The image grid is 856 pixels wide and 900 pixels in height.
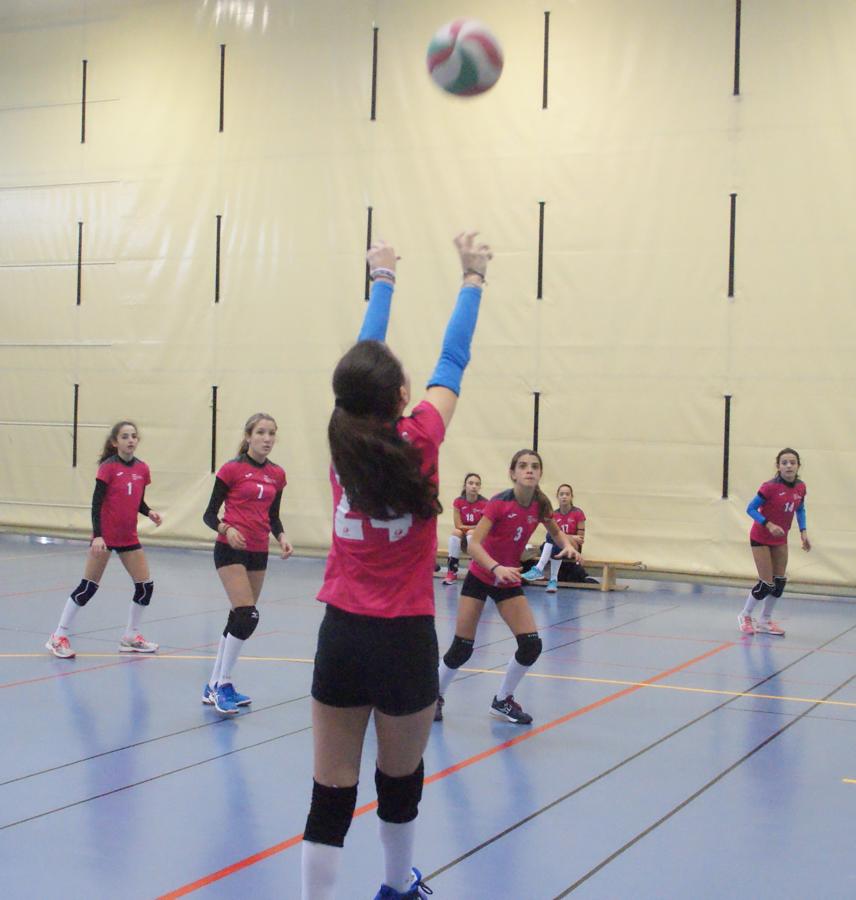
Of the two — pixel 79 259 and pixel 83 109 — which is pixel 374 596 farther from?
pixel 83 109

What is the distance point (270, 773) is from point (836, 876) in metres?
2.72

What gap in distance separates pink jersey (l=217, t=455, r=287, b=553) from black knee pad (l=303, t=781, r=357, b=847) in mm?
4085

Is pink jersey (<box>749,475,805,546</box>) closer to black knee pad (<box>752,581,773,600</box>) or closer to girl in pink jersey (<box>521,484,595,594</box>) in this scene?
black knee pad (<box>752,581,773,600</box>)

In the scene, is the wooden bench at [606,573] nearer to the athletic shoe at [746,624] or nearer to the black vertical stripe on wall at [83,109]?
the athletic shoe at [746,624]

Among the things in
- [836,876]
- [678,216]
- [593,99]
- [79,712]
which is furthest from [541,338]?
[836,876]

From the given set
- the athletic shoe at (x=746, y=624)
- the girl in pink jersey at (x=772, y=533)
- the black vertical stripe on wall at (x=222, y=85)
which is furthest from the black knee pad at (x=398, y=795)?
the black vertical stripe on wall at (x=222, y=85)

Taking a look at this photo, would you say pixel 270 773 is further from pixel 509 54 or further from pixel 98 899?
pixel 509 54

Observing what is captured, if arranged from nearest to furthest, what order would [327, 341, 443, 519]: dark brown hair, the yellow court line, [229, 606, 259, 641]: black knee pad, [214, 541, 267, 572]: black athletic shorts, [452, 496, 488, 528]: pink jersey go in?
[327, 341, 443, 519]: dark brown hair, [229, 606, 259, 641]: black knee pad, [214, 541, 267, 572]: black athletic shorts, the yellow court line, [452, 496, 488, 528]: pink jersey

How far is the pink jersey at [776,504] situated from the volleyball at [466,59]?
5.85m

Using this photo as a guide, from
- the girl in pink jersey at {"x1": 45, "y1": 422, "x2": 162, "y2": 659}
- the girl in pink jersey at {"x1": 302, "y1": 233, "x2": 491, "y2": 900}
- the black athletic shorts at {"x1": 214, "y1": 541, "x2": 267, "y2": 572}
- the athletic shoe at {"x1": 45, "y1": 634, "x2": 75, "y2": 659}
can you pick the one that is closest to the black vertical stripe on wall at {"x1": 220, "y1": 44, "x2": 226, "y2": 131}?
the girl in pink jersey at {"x1": 45, "y1": 422, "x2": 162, "y2": 659}

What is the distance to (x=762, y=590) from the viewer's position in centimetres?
1017

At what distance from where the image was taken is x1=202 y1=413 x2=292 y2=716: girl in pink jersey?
22.1 ft

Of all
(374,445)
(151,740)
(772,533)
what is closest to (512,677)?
(151,740)

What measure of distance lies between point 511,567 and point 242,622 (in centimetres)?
170
